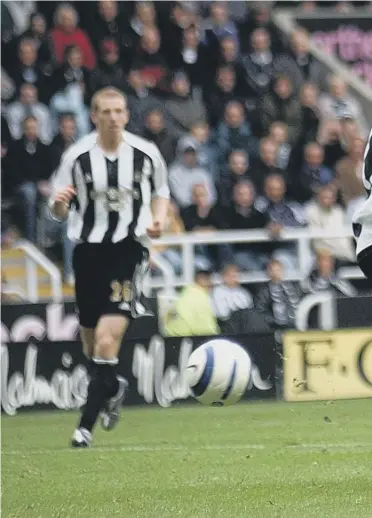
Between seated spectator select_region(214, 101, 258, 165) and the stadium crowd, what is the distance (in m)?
0.01

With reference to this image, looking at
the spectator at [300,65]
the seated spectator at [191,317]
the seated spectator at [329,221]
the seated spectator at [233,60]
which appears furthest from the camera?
the spectator at [300,65]

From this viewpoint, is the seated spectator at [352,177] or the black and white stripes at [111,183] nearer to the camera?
the black and white stripes at [111,183]

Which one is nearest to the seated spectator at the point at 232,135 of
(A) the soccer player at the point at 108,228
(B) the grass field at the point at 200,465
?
(B) the grass field at the point at 200,465

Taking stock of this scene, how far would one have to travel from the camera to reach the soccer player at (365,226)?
6.35m

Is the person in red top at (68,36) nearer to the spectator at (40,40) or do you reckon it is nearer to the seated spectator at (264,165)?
the spectator at (40,40)

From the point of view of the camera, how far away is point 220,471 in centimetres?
764

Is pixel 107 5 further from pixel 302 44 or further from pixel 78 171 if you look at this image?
pixel 78 171

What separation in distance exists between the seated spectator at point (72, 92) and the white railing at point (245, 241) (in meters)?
1.74

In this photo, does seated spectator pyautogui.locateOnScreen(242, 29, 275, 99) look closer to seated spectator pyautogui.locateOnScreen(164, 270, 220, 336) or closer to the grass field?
seated spectator pyautogui.locateOnScreen(164, 270, 220, 336)

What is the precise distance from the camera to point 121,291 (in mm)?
9031

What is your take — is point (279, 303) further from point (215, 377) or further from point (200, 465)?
point (215, 377)

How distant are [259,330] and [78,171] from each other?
3987 mm

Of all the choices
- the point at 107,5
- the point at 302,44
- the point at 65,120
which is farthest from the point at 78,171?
the point at 302,44

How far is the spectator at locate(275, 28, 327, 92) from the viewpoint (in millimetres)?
16453
